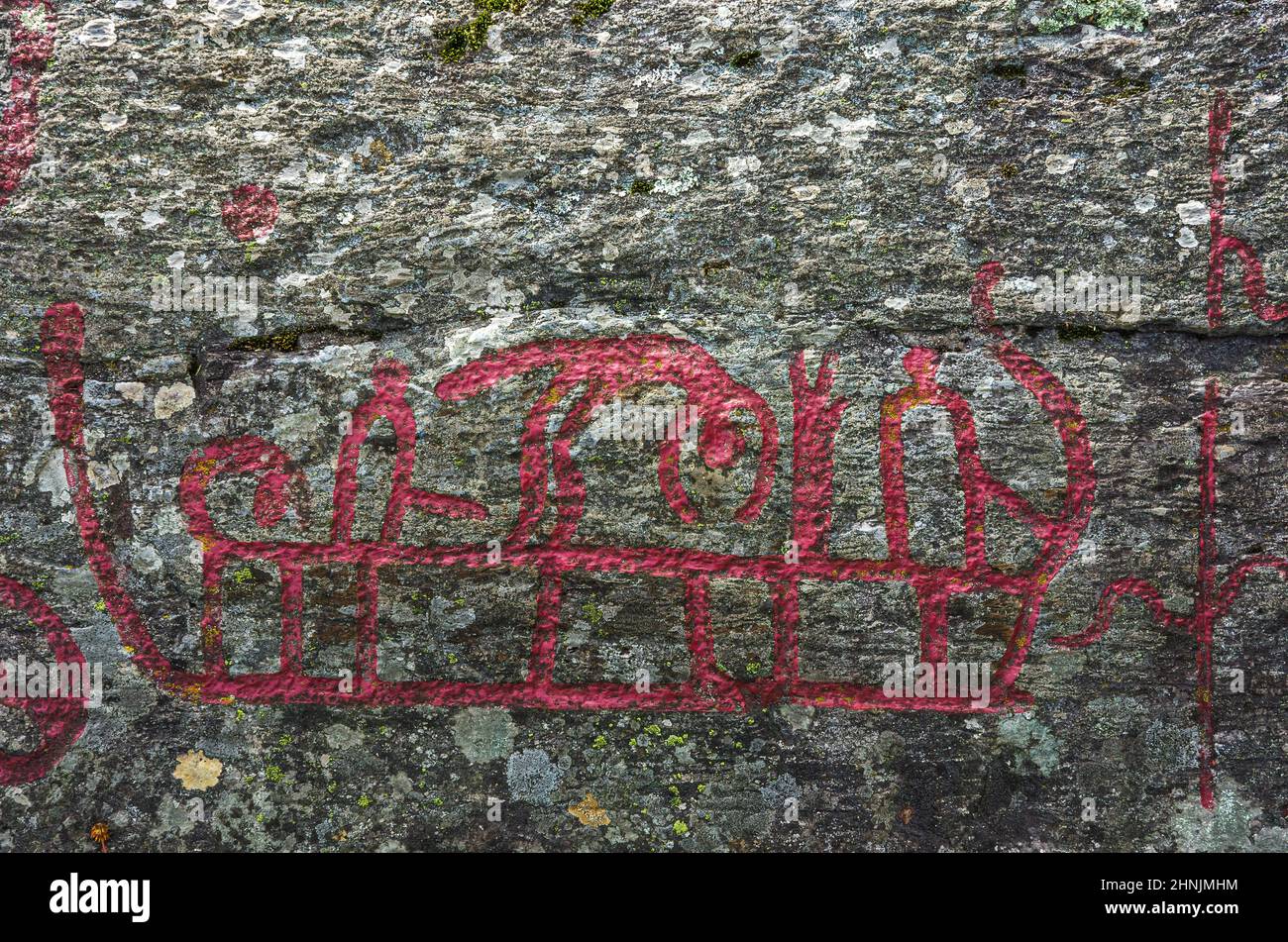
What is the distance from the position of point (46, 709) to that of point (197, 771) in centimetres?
46

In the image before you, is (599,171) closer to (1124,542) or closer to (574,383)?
(574,383)

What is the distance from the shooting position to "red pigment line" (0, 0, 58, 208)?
221 cm

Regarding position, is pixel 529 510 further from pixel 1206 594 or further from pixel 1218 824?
pixel 1218 824

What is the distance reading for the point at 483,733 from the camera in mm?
2260

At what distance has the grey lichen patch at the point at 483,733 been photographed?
88.9 inches

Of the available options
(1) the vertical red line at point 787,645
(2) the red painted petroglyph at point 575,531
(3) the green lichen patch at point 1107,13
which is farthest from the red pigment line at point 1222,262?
(1) the vertical red line at point 787,645

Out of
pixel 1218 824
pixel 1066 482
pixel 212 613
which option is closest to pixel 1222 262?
pixel 1066 482

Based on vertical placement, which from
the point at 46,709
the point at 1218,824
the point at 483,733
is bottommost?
the point at 1218,824

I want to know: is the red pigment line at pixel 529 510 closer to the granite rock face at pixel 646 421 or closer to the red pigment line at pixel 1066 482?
the granite rock face at pixel 646 421

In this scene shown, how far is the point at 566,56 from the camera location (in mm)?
2227

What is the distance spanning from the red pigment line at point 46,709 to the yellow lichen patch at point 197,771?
11.8 inches

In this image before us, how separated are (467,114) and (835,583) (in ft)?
5.39

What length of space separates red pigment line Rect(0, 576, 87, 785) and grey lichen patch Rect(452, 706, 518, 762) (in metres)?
1.06

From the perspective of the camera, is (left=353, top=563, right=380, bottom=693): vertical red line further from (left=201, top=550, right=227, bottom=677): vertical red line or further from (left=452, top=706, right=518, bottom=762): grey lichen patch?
(left=201, top=550, right=227, bottom=677): vertical red line
